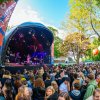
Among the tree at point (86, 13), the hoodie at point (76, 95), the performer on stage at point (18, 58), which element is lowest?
the hoodie at point (76, 95)

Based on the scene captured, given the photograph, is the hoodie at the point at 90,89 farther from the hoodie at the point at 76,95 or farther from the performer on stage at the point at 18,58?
the performer on stage at the point at 18,58

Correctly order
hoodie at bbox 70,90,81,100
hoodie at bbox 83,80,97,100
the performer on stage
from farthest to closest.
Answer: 1. the performer on stage
2. hoodie at bbox 83,80,97,100
3. hoodie at bbox 70,90,81,100

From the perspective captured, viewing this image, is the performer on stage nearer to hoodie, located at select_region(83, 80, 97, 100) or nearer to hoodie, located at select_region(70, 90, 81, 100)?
hoodie, located at select_region(83, 80, 97, 100)

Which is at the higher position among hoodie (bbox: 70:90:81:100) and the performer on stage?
the performer on stage

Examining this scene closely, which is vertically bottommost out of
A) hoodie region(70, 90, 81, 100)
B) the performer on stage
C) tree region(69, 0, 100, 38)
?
hoodie region(70, 90, 81, 100)

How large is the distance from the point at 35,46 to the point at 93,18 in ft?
34.1

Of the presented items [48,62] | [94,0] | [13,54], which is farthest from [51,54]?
[94,0]

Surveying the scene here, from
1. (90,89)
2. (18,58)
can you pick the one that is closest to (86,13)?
(18,58)

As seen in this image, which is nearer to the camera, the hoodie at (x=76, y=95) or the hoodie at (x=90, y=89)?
the hoodie at (x=76, y=95)

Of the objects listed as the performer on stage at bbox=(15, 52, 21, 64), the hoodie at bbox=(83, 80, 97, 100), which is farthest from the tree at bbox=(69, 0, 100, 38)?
the hoodie at bbox=(83, 80, 97, 100)

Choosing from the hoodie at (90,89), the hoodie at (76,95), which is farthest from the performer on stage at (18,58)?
the hoodie at (76,95)

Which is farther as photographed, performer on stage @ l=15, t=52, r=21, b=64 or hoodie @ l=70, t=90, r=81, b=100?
performer on stage @ l=15, t=52, r=21, b=64

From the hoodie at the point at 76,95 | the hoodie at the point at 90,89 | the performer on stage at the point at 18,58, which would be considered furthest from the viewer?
the performer on stage at the point at 18,58

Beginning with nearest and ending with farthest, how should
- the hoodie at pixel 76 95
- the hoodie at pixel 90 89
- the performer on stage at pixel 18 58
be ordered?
the hoodie at pixel 76 95
the hoodie at pixel 90 89
the performer on stage at pixel 18 58
